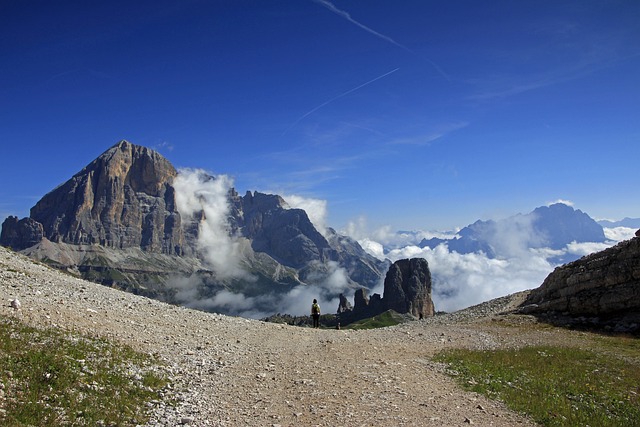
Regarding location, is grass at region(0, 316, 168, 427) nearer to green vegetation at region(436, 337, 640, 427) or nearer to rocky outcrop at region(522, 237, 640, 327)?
green vegetation at region(436, 337, 640, 427)

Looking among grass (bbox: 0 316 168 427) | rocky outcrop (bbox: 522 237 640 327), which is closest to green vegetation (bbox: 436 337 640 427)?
rocky outcrop (bbox: 522 237 640 327)

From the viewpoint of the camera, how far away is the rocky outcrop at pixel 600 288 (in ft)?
142

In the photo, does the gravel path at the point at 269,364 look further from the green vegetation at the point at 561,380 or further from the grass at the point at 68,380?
the green vegetation at the point at 561,380

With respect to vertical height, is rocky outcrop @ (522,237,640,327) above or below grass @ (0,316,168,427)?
above

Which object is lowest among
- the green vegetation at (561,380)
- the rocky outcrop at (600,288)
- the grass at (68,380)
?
the green vegetation at (561,380)

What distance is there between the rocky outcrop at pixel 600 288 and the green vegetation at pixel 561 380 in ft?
35.3

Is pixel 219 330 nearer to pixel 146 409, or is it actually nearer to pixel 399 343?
pixel 399 343

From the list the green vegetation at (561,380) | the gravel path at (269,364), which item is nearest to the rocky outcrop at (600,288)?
the green vegetation at (561,380)

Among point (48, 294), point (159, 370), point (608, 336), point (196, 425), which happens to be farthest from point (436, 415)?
point (608, 336)

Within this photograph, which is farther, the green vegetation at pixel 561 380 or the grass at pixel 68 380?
the green vegetation at pixel 561 380

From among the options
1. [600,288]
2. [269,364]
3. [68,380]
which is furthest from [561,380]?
[600,288]

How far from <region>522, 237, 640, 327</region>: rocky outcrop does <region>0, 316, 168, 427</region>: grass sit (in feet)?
145

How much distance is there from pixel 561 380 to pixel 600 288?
2826 cm

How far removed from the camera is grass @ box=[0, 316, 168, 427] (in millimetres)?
13562
